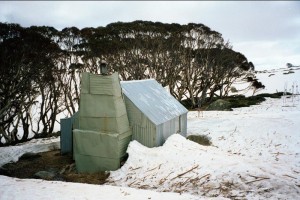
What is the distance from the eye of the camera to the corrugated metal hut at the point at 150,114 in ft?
52.9

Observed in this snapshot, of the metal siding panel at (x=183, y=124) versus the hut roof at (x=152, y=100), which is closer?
the hut roof at (x=152, y=100)

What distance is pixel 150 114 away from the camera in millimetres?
16500

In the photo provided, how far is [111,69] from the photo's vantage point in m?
31.3

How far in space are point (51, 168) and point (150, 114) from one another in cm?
629

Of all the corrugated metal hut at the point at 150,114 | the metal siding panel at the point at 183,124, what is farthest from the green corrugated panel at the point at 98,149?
the metal siding panel at the point at 183,124

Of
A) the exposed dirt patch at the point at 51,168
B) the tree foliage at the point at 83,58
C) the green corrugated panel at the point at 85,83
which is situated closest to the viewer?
the exposed dirt patch at the point at 51,168

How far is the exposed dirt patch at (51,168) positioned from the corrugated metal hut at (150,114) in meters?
2.96

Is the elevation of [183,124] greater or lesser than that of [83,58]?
lesser

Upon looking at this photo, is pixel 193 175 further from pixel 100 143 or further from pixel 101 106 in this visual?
pixel 101 106

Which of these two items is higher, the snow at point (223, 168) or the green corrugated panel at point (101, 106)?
the green corrugated panel at point (101, 106)

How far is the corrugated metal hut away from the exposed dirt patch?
2957mm

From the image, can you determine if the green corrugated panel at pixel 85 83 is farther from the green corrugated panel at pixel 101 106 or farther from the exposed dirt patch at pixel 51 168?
the exposed dirt patch at pixel 51 168

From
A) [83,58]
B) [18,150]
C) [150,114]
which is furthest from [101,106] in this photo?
[83,58]

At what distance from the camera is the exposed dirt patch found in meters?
15.2
